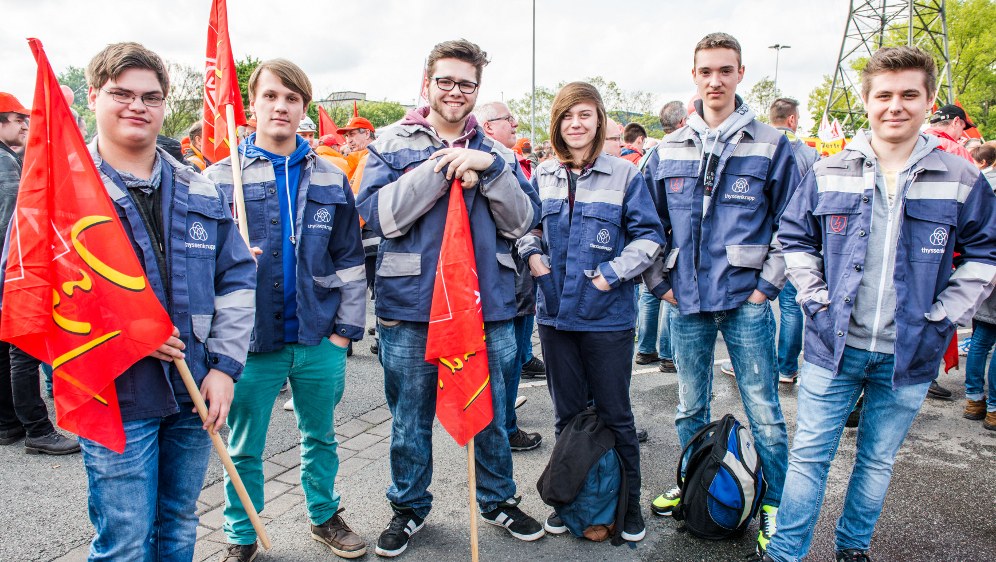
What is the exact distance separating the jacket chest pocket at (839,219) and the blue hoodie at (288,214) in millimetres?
2393

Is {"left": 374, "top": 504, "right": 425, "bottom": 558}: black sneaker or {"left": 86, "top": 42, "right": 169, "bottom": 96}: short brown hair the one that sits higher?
{"left": 86, "top": 42, "right": 169, "bottom": 96}: short brown hair

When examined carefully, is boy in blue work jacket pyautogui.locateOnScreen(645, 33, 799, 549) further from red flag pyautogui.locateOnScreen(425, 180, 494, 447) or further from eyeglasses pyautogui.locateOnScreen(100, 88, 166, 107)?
eyeglasses pyautogui.locateOnScreen(100, 88, 166, 107)

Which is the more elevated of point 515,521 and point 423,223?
point 423,223

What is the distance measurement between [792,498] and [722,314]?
3.12ft

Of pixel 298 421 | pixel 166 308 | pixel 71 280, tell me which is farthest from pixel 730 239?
pixel 71 280

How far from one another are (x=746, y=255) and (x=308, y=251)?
2159 mm

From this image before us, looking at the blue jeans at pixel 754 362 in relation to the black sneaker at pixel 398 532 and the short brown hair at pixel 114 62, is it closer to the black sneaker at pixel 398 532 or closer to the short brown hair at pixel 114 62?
the black sneaker at pixel 398 532

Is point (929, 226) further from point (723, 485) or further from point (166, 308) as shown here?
point (166, 308)

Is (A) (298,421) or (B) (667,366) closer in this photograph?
(A) (298,421)

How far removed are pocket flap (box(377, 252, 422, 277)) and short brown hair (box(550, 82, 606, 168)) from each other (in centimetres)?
105

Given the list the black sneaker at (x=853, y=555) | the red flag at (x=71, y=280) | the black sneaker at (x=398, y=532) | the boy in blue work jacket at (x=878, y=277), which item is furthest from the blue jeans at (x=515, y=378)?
the red flag at (x=71, y=280)

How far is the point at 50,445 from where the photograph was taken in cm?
457

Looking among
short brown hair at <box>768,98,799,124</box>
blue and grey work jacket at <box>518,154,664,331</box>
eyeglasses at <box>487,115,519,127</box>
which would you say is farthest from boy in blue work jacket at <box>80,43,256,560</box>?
short brown hair at <box>768,98,799,124</box>

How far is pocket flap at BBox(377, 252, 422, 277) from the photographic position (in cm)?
312
